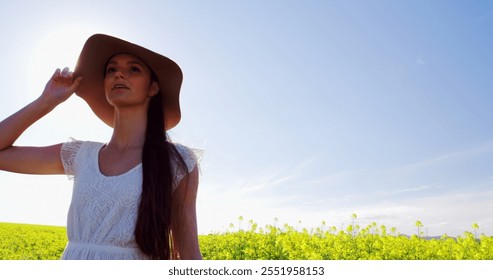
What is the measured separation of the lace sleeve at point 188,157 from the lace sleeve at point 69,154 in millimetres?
497

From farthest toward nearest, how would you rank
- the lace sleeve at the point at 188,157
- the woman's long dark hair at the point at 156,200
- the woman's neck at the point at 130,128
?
the woman's neck at the point at 130,128 → the lace sleeve at the point at 188,157 → the woman's long dark hair at the point at 156,200

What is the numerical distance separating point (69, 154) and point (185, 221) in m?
0.70

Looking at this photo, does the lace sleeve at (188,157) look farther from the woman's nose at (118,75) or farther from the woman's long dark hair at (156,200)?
the woman's nose at (118,75)

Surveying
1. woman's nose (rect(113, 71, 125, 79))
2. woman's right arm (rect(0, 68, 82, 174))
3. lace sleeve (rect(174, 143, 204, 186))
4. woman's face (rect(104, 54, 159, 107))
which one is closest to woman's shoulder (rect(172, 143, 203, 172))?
lace sleeve (rect(174, 143, 204, 186))

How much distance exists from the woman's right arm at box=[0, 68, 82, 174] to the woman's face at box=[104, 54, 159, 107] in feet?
0.86

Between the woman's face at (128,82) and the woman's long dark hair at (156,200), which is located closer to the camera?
the woman's long dark hair at (156,200)

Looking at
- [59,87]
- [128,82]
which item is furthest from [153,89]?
[59,87]

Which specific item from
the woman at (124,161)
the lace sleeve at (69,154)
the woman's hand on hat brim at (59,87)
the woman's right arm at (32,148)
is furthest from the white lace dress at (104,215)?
the woman's hand on hat brim at (59,87)

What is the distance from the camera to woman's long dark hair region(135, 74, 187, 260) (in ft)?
6.42

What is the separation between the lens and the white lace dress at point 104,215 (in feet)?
6.57

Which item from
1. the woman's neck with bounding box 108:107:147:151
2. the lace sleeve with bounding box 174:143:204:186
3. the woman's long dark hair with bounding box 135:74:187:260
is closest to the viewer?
the woman's long dark hair with bounding box 135:74:187:260

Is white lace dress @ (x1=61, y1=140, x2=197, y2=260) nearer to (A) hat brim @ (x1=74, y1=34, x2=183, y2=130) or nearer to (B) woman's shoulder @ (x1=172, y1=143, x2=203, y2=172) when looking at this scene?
(B) woman's shoulder @ (x1=172, y1=143, x2=203, y2=172)

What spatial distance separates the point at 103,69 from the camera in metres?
2.53

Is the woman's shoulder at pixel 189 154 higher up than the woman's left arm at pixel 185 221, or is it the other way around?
the woman's shoulder at pixel 189 154
